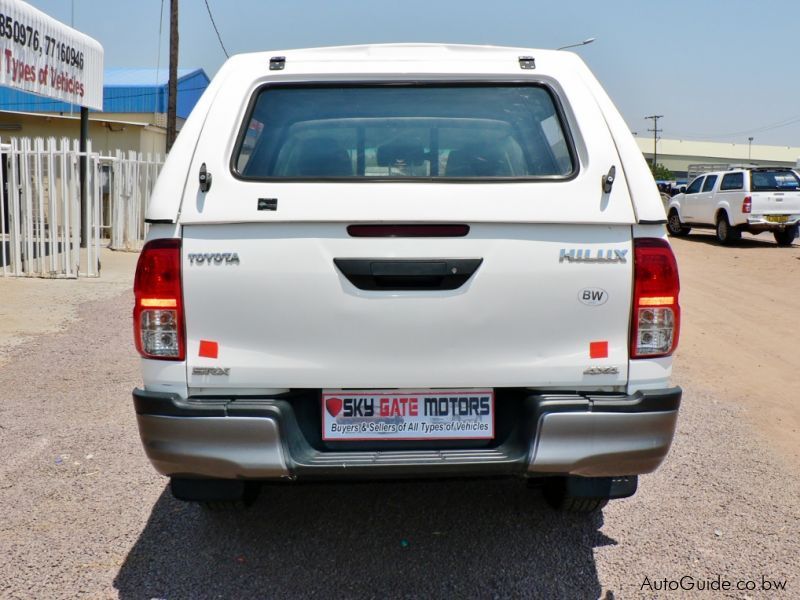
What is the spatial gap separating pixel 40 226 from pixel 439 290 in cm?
1103

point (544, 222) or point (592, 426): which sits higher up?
point (544, 222)

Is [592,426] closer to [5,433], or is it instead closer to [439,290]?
[439,290]

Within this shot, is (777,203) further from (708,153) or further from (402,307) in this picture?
(708,153)

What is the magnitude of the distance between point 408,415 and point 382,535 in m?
0.95

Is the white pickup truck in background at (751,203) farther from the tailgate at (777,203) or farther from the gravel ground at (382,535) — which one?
the gravel ground at (382,535)

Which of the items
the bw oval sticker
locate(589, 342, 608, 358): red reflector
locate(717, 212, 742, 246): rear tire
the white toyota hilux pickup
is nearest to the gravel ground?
the white toyota hilux pickup

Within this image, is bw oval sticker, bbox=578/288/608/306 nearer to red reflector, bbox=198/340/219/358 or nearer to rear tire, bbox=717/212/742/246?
red reflector, bbox=198/340/219/358

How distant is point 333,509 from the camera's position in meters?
3.83

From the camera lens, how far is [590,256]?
2.78 m

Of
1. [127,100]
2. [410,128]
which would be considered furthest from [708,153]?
[410,128]

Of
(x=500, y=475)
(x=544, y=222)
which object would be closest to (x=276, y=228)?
(x=544, y=222)

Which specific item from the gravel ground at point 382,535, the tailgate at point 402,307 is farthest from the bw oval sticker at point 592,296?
the gravel ground at point 382,535

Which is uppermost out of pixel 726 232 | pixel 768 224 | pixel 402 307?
pixel 768 224

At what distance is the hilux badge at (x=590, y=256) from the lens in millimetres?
2773
